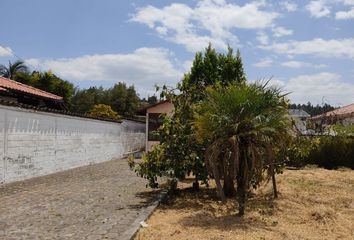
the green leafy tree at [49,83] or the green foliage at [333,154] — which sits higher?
the green leafy tree at [49,83]

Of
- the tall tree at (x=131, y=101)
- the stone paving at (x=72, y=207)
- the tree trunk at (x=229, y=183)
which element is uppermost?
the tall tree at (x=131, y=101)

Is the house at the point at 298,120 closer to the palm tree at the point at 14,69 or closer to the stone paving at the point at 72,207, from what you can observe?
the stone paving at the point at 72,207

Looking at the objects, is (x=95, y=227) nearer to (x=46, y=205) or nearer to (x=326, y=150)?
(x=46, y=205)

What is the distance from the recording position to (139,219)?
793 cm

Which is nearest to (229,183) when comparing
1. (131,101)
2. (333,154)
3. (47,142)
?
(47,142)

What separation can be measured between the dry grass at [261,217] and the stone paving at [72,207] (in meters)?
0.56

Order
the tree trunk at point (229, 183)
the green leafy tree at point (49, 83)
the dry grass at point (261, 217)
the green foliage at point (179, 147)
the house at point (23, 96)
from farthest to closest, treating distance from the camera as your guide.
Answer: the green leafy tree at point (49, 83) → the house at point (23, 96) → the green foliage at point (179, 147) → the tree trunk at point (229, 183) → the dry grass at point (261, 217)

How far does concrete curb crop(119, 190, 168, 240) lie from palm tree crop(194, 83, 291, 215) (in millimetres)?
1447

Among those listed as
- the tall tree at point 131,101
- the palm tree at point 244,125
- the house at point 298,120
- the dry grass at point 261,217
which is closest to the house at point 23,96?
the dry grass at point 261,217

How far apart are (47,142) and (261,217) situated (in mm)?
9418

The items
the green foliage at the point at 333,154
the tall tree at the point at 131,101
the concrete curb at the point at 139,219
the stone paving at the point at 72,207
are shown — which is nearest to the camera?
the concrete curb at the point at 139,219

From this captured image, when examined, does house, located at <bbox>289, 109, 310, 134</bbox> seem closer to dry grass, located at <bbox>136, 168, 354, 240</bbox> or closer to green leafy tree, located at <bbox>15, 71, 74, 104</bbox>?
dry grass, located at <bbox>136, 168, 354, 240</bbox>

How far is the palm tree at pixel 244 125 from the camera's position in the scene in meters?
8.34

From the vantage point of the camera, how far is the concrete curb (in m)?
6.67
